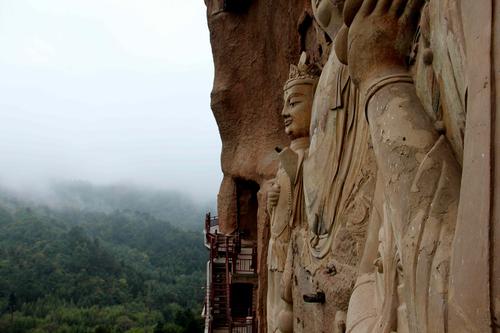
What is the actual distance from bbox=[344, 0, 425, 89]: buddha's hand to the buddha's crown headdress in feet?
5.42

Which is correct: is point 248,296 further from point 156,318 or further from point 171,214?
point 171,214

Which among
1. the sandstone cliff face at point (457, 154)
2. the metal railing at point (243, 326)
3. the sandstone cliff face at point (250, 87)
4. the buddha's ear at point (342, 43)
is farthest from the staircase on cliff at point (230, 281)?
the buddha's ear at point (342, 43)

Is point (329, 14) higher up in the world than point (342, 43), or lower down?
higher up

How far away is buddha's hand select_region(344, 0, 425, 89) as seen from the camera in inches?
57.0

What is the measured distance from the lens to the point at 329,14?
2307mm

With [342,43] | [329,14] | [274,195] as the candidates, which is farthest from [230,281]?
[342,43]

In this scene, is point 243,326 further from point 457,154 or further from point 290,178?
point 457,154

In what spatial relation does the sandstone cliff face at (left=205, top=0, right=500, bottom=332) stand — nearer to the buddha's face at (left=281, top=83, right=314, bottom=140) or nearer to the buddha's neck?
the buddha's face at (left=281, top=83, right=314, bottom=140)

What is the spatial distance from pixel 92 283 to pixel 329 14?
28847 mm

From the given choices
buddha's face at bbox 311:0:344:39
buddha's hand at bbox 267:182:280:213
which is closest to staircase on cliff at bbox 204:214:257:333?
buddha's hand at bbox 267:182:280:213

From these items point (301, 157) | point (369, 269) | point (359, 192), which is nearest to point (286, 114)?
point (301, 157)

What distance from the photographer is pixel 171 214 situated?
287 ft

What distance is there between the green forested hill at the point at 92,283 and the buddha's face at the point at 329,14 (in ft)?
40.3

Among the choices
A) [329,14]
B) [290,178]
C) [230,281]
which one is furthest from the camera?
[230,281]
